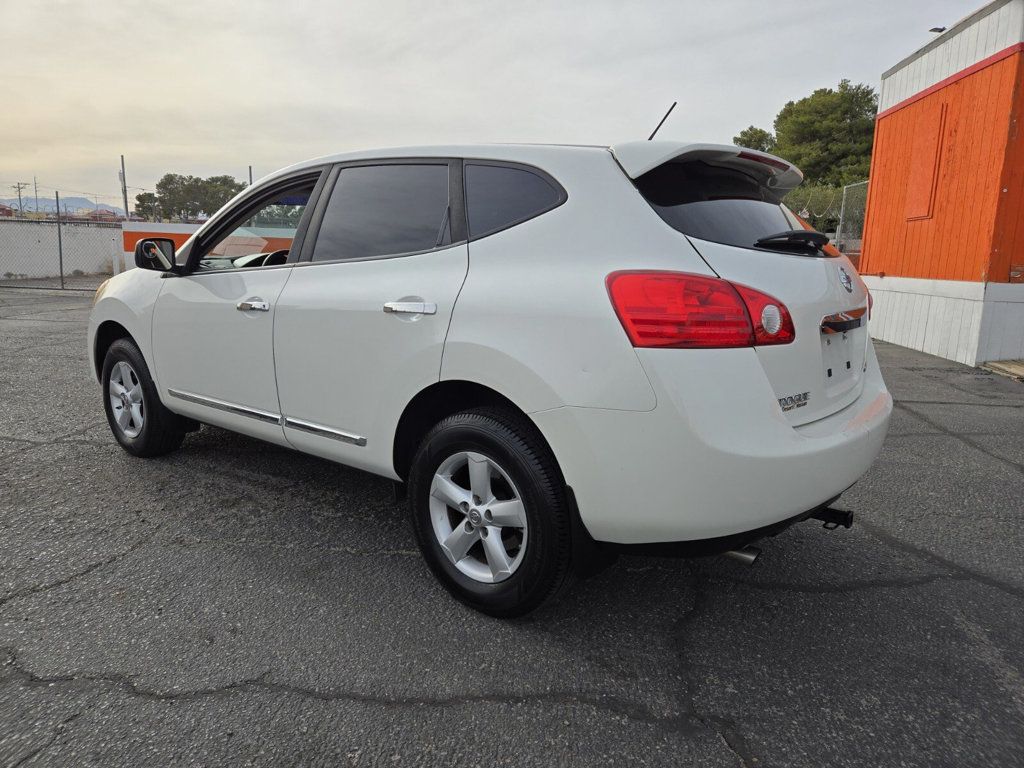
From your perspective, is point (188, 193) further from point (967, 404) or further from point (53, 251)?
point (967, 404)

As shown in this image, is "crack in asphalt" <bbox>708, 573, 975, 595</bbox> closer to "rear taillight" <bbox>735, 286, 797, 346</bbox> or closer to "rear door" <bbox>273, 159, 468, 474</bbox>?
"rear taillight" <bbox>735, 286, 797, 346</bbox>

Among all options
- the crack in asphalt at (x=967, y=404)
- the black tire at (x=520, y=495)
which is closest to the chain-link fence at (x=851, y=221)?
the crack in asphalt at (x=967, y=404)

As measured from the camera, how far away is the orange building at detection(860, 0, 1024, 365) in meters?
8.42

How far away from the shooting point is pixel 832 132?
4047 centimetres

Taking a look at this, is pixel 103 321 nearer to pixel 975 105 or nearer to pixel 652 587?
pixel 652 587

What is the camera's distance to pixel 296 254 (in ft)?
10.7

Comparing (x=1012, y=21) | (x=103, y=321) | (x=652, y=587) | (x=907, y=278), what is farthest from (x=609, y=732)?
(x=907, y=278)

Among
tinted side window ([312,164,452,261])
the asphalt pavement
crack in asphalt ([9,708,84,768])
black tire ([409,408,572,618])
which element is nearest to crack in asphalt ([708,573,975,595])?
the asphalt pavement

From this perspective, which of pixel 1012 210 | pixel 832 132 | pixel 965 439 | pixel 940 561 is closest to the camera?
pixel 940 561

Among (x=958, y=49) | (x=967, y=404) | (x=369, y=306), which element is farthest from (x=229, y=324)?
(x=958, y=49)

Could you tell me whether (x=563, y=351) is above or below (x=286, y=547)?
above

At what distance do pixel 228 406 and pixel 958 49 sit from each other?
10.4 metres

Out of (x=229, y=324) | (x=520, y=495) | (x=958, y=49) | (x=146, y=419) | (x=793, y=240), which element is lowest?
(x=146, y=419)

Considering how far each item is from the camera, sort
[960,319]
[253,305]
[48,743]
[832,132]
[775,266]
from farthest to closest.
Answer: [832,132] < [960,319] < [253,305] < [775,266] < [48,743]
